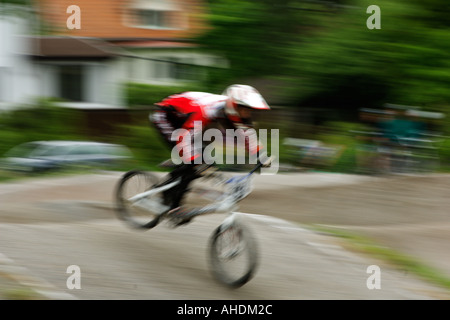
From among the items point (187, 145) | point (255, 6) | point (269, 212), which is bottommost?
point (269, 212)

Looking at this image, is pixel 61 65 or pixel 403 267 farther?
pixel 61 65

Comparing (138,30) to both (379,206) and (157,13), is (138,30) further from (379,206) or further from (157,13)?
(379,206)

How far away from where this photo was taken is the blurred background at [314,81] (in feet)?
51.9

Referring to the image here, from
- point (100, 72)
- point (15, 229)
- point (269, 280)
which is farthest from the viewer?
point (100, 72)

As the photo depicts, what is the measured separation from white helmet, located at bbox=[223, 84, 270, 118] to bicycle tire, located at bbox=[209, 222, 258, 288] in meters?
1.05

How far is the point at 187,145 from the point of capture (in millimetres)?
7262

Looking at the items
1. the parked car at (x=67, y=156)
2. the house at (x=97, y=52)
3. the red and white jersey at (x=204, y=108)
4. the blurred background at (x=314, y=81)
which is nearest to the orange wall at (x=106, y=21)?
the house at (x=97, y=52)

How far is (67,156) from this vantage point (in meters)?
19.9

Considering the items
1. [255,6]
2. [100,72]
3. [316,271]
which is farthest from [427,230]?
[100,72]

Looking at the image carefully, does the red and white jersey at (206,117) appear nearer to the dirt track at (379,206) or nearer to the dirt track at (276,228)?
the dirt track at (276,228)

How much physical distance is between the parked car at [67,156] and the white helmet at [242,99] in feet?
40.9

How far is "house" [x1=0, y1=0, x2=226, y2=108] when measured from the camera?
99.5 feet

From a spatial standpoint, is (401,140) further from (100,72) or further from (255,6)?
(100,72)

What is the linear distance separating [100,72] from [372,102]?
53.3ft
